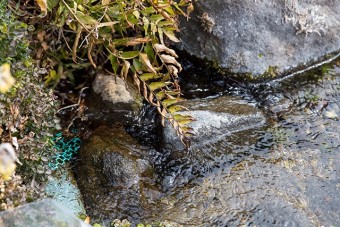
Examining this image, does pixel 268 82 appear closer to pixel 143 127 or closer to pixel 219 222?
pixel 143 127

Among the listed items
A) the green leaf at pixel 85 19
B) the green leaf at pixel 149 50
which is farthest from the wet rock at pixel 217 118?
the green leaf at pixel 85 19

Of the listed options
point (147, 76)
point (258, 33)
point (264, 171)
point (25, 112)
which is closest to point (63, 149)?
point (25, 112)

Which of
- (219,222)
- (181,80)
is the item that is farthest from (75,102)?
(219,222)

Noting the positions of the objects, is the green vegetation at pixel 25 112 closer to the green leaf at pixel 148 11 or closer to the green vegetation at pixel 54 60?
the green vegetation at pixel 54 60

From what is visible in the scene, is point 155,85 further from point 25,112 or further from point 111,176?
point 25,112

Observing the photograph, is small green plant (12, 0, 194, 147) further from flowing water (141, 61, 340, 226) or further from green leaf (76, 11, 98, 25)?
flowing water (141, 61, 340, 226)
